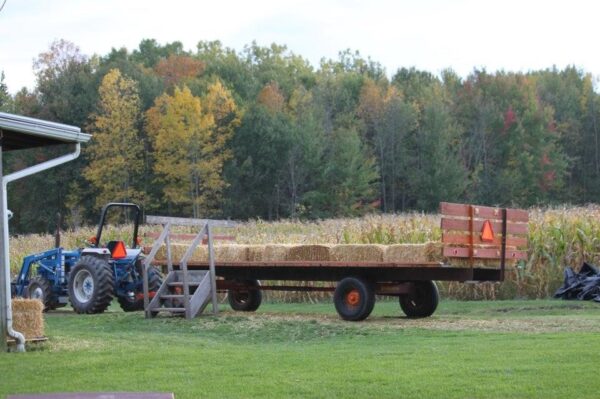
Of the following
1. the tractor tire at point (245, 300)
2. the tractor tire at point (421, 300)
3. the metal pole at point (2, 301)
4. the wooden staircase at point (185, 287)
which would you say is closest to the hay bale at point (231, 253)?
the wooden staircase at point (185, 287)

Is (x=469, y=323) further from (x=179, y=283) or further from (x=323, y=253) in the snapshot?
(x=179, y=283)

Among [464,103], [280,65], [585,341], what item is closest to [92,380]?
[585,341]

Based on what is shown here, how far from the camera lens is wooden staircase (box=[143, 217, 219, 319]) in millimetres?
16141

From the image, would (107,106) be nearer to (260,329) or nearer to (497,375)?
(260,329)

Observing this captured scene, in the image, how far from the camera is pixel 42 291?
63.4 ft

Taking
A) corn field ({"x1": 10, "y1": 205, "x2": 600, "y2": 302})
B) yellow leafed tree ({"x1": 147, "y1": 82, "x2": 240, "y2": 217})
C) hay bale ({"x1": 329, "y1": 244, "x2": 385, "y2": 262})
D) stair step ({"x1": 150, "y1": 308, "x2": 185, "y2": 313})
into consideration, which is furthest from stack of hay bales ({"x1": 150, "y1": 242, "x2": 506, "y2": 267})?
yellow leafed tree ({"x1": 147, "y1": 82, "x2": 240, "y2": 217})

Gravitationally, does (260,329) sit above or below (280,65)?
below

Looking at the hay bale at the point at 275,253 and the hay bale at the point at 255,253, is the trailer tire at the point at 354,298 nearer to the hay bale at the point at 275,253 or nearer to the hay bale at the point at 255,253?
the hay bale at the point at 275,253

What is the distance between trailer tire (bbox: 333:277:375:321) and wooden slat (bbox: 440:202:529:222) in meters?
1.90

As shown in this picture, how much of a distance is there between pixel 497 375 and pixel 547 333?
3.61 metres

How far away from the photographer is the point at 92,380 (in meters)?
9.14

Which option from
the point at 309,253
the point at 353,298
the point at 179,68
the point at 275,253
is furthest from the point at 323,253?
the point at 179,68

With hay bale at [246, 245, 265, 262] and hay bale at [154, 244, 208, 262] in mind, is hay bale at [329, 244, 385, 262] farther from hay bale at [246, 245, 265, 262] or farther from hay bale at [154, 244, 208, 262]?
hay bale at [154, 244, 208, 262]

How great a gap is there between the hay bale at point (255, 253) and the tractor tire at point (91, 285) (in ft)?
8.40
